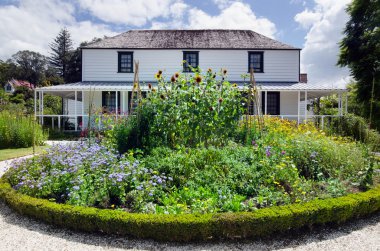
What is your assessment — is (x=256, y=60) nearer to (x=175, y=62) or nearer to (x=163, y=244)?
(x=175, y=62)

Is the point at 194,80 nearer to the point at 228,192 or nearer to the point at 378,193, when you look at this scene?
the point at 228,192

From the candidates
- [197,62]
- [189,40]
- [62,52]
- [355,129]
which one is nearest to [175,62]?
[197,62]

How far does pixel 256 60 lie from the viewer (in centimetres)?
1966

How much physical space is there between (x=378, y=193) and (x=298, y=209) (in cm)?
173

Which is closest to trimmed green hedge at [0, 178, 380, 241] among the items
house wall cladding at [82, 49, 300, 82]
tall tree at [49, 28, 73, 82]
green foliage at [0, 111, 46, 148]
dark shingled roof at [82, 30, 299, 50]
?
green foliage at [0, 111, 46, 148]

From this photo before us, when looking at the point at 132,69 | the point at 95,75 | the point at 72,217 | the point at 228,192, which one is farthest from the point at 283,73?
the point at 72,217

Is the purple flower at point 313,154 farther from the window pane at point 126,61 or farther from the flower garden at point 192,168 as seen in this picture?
the window pane at point 126,61

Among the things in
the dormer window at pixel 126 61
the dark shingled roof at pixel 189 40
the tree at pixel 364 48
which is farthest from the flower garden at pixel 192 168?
the tree at pixel 364 48

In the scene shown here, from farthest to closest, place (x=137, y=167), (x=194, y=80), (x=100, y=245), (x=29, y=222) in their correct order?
(x=194, y=80) < (x=137, y=167) < (x=29, y=222) < (x=100, y=245)

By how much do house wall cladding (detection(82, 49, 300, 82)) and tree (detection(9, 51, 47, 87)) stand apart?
39845 mm

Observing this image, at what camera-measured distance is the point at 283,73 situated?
1959cm

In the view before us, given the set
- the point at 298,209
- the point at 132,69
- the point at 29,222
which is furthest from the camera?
the point at 132,69

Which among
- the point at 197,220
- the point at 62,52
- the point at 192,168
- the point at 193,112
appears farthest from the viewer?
the point at 62,52

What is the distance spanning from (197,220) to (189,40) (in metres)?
18.1
